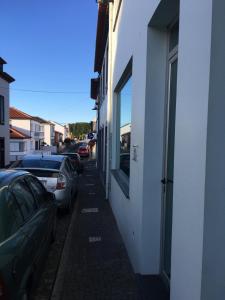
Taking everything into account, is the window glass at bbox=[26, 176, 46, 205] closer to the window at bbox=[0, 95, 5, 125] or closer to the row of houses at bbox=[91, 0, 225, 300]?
the row of houses at bbox=[91, 0, 225, 300]

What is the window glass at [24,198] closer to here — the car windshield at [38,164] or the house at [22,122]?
the car windshield at [38,164]

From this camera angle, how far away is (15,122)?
53188 millimetres

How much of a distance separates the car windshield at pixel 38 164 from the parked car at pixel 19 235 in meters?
4.11

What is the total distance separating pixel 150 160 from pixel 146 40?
148 centimetres

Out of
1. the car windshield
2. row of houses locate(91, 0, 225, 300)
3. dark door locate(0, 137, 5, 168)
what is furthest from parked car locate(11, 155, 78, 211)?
dark door locate(0, 137, 5, 168)

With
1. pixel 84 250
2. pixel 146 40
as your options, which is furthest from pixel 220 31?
pixel 84 250

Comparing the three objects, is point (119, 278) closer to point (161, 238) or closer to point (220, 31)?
point (161, 238)

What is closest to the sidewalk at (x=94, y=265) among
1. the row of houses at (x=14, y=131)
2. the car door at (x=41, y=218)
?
the car door at (x=41, y=218)

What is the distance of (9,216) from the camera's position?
3.15 metres

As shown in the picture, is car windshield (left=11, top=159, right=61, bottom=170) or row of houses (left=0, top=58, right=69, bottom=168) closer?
car windshield (left=11, top=159, right=61, bottom=170)

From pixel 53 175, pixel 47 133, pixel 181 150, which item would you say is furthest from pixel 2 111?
pixel 47 133

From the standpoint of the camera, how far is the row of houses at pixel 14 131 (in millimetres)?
25375

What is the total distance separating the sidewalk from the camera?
4012 millimetres

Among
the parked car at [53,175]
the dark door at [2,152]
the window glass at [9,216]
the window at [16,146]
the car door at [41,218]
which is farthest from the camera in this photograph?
the window at [16,146]
